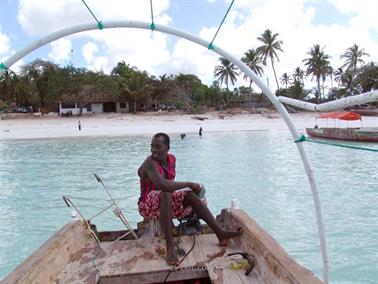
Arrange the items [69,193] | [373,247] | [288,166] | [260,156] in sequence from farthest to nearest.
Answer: [260,156], [288,166], [69,193], [373,247]

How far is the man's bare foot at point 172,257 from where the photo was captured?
144 inches

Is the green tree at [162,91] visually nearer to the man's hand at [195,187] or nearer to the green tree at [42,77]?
the green tree at [42,77]

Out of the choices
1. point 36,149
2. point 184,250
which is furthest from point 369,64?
point 184,250

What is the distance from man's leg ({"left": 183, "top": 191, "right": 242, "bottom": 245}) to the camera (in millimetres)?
4027

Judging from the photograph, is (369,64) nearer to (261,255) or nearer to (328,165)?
(328,165)

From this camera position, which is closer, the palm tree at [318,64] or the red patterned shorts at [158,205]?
the red patterned shorts at [158,205]

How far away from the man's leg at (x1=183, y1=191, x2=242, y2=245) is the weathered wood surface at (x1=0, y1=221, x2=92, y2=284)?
46.8 inches

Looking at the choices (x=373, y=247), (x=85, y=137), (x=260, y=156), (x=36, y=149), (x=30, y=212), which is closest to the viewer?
(x=373, y=247)

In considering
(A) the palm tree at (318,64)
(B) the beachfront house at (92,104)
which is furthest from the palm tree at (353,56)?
(B) the beachfront house at (92,104)

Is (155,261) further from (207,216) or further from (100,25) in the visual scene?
(100,25)

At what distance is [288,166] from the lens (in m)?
18.0

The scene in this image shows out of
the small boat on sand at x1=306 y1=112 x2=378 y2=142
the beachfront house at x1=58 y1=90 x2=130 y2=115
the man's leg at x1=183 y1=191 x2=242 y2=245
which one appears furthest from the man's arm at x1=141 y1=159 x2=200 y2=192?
the beachfront house at x1=58 y1=90 x2=130 y2=115

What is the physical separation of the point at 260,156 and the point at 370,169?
553cm

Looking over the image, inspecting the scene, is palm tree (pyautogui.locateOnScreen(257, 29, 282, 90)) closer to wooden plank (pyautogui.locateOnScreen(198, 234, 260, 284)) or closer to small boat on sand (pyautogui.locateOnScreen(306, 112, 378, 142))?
small boat on sand (pyautogui.locateOnScreen(306, 112, 378, 142))
